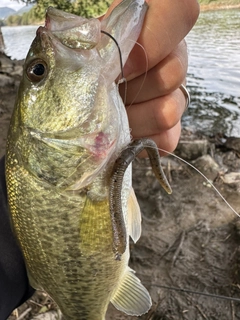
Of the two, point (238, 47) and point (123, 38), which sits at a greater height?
point (123, 38)

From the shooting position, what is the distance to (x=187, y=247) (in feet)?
10.5

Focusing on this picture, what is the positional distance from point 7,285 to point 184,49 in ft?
4.56

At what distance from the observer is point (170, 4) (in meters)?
1.26

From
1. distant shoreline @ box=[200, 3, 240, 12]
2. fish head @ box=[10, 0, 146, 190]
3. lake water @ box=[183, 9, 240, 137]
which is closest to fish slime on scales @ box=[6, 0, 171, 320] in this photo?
fish head @ box=[10, 0, 146, 190]

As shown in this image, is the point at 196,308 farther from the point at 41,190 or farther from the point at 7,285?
the point at 41,190

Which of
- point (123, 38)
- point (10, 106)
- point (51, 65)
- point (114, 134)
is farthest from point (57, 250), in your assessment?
point (10, 106)

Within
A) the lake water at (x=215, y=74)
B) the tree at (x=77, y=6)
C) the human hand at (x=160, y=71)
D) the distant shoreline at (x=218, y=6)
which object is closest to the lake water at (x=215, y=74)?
the lake water at (x=215, y=74)

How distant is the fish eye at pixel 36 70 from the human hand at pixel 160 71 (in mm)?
310

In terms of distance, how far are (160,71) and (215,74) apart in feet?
20.5

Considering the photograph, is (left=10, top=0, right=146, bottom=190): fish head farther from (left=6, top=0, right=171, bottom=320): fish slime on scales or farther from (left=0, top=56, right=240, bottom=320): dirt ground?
(left=0, top=56, right=240, bottom=320): dirt ground

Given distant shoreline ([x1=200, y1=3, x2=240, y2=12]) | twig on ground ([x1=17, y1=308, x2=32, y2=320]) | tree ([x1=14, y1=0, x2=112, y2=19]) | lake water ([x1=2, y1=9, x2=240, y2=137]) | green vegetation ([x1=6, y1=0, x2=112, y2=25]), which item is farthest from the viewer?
green vegetation ([x1=6, y1=0, x2=112, y2=25])

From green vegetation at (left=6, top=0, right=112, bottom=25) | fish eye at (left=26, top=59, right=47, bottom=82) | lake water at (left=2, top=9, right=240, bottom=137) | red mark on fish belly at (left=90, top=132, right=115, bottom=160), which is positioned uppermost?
fish eye at (left=26, top=59, right=47, bottom=82)

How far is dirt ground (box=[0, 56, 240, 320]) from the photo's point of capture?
2.76 m

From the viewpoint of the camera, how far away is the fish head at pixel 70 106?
1.11 m
